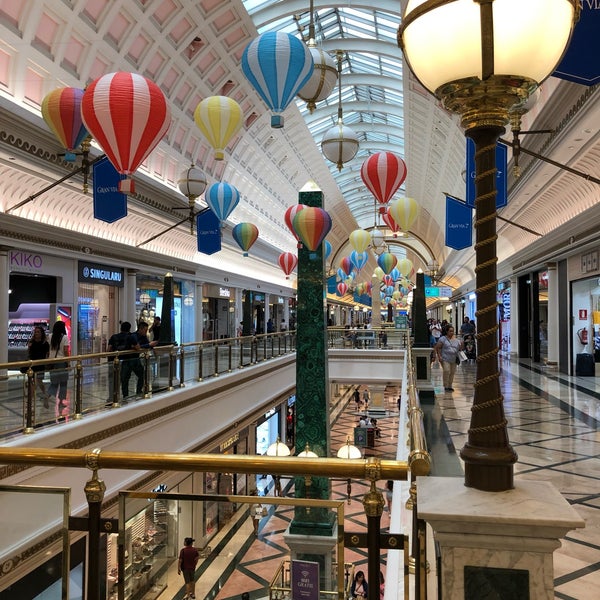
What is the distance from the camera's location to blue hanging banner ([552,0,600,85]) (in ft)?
12.7

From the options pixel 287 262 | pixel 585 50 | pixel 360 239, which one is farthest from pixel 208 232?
pixel 585 50

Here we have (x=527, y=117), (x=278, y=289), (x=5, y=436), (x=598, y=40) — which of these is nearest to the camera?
(x=598, y=40)

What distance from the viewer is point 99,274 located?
15.0 metres

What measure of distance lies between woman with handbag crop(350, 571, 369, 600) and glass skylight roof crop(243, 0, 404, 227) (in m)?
13.7

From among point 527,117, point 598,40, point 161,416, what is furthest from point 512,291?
point 598,40

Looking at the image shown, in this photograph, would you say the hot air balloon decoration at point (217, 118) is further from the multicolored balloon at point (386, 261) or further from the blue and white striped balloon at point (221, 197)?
the multicolored balloon at point (386, 261)

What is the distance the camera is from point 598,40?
12.8 feet

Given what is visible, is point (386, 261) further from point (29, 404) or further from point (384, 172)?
point (29, 404)

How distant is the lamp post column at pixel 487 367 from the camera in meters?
2.02

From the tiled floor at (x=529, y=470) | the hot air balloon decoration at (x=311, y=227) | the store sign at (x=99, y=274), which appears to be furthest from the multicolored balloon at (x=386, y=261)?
the hot air balloon decoration at (x=311, y=227)

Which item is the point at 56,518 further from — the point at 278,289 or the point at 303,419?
the point at 278,289

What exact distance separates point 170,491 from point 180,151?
1648 cm

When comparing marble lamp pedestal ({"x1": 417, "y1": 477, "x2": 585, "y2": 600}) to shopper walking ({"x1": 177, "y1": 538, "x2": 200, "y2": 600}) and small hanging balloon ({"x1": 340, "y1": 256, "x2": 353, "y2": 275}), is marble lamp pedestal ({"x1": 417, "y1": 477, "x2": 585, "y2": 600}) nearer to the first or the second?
shopper walking ({"x1": 177, "y1": 538, "x2": 200, "y2": 600})

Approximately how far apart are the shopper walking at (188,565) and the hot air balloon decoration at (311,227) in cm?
826
